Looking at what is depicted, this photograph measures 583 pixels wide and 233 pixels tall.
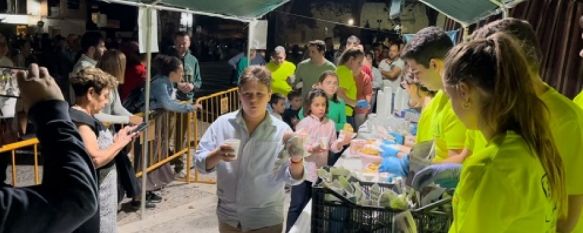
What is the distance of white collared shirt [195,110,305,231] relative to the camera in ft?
10.1

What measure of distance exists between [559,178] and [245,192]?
177 cm

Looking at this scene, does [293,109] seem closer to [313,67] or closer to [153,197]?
[313,67]

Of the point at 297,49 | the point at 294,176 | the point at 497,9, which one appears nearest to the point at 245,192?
the point at 294,176

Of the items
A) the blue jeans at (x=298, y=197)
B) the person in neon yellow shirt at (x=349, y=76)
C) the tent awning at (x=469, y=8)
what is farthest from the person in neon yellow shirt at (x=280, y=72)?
the blue jeans at (x=298, y=197)

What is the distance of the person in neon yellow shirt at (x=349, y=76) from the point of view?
731 cm

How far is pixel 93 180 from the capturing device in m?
1.45

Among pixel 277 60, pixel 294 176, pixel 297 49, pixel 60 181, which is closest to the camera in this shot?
pixel 60 181

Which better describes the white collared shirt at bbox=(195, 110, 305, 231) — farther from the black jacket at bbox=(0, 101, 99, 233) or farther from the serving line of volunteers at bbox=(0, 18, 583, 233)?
the black jacket at bbox=(0, 101, 99, 233)

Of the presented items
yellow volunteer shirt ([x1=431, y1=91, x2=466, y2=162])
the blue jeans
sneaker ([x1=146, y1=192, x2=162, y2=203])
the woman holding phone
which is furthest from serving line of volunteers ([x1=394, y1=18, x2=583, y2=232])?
A: sneaker ([x1=146, y1=192, x2=162, y2=203])

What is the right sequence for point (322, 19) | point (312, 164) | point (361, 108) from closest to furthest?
point (312, 164) → point (361, 108) → point (322, 19)

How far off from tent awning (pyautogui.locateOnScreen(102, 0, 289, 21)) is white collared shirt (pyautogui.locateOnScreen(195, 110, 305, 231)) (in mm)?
2204

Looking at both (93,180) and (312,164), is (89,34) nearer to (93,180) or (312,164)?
(312,164)

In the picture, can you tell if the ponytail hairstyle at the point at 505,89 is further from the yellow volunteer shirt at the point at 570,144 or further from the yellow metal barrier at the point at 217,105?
the yellow metal barrier at the point at 217,105

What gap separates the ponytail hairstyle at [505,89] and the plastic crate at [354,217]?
0.54 meters
